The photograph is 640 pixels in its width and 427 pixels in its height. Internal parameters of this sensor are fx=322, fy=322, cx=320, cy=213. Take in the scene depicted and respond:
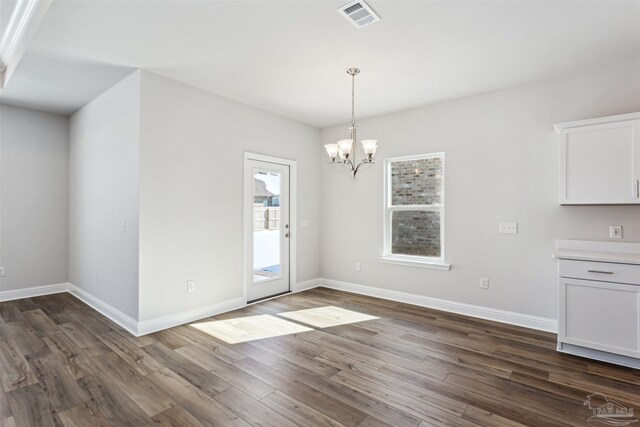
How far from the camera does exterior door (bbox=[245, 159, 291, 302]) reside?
14.9 ft

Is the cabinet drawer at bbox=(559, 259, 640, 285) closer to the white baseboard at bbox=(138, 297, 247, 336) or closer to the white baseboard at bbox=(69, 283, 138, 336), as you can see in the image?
the white baseboard at bbox=(138, 297, 247, 336)

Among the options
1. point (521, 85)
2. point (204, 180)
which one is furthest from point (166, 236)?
point (521, 85)

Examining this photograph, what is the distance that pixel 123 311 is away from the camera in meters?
3.64

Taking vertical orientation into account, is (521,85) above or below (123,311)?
above

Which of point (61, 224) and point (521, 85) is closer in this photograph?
point (521, 85)

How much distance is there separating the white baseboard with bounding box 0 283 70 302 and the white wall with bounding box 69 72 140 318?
22cm

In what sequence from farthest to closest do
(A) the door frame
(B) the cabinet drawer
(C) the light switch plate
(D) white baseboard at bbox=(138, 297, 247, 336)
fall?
1. (A) the door frame
2. (C) the light switch plate
3. (D) white baseboard at bbox=(138, 297, 247, 336)
4. (B) the cabinet drawer

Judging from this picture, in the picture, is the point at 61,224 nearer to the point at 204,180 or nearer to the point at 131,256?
the point at 131,256

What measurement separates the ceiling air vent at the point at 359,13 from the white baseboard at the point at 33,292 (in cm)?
562

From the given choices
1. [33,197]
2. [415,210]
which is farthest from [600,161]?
[33,197]

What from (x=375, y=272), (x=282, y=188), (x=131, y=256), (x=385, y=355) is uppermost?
(x=282, y=188)

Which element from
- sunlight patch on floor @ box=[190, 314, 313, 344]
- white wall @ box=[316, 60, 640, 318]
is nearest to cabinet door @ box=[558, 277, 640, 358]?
white wall @ box=[316, 60, 640, 318]

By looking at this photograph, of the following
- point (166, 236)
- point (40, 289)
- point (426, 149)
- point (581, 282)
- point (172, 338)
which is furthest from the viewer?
point (40, 289)

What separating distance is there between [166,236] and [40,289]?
9.78 ft
